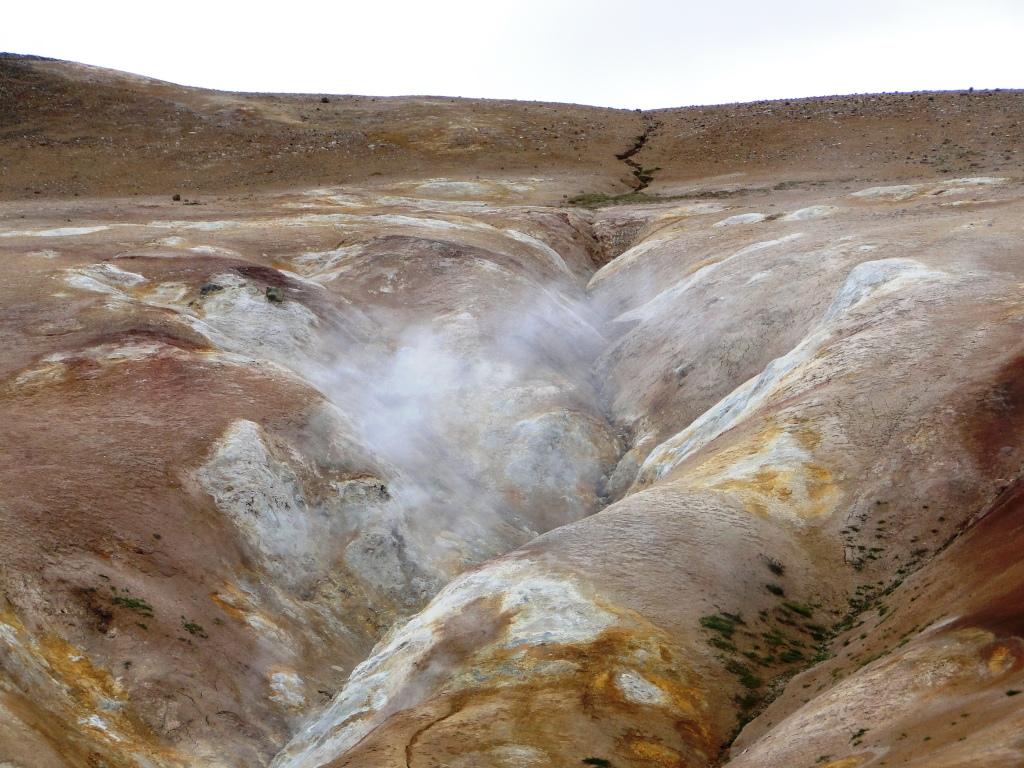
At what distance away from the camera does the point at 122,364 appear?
130ft

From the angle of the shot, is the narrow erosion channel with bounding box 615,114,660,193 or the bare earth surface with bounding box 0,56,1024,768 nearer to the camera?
the bare earth surface with bounding box 0,56,1024,768

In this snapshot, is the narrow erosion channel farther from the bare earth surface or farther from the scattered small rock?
the scattered small rock

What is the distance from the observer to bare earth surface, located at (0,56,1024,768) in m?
24.0

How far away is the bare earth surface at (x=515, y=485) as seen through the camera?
78.8 feet

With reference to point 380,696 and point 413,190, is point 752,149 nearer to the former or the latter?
point 413,190

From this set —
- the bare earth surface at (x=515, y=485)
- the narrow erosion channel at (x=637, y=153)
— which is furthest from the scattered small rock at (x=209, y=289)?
the narrow erosion channel at (x=637, y=153)

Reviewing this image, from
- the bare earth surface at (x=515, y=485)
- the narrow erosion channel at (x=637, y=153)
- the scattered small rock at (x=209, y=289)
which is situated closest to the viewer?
the bare earth surface at (x=515, y=485)

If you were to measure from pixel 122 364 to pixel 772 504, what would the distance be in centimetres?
2321

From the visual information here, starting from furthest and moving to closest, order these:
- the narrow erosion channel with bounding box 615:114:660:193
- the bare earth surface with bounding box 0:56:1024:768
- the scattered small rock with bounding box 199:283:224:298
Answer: the narrow erosion channel with bounding box 615:114:660:193, the scattered small rock with bounding box 199:283:224:298, the bare earth surface with bounding box 0:56:1024:768

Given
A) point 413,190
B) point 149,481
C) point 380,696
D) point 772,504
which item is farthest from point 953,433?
point 413,190

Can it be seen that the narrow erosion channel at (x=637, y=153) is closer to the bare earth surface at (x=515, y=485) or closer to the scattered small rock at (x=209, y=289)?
the bare earth surface at (x=515, y=485)

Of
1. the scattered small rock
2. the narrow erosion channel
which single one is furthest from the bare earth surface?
the narrow erosion channel

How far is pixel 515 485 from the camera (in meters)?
45.8

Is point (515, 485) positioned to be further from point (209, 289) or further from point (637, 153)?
point (637, 153)
